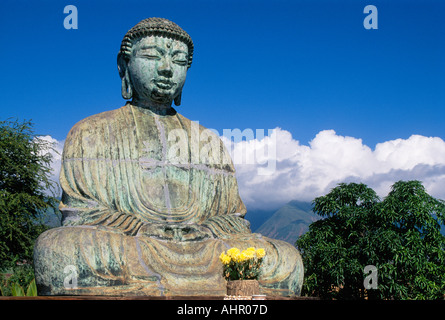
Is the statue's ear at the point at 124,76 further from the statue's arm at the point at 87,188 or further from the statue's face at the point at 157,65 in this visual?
the statue's arm at the point at 87,188

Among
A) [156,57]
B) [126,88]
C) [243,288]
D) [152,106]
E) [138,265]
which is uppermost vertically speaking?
[156,57]

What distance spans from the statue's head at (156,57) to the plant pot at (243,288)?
399cm

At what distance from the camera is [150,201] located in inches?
320

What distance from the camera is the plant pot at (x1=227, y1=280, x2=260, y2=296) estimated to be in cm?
562

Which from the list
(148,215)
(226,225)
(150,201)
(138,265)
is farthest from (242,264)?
(150,201)

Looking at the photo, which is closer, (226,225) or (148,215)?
(148,215)

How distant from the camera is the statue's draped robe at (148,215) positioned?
680 cm

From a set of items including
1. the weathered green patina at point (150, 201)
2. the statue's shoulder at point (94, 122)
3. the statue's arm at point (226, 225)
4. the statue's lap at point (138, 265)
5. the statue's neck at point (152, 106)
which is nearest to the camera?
the statue's lap at point (138, 265)

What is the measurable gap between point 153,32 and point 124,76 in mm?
915

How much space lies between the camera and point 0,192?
17656 millimetres

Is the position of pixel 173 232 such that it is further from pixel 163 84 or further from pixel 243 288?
pixel 163 84

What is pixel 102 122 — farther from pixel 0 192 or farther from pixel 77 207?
pixel 0 192

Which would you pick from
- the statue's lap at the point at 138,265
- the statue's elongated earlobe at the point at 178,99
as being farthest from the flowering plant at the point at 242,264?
the statue's elongated earlobe at the point at 178,99
